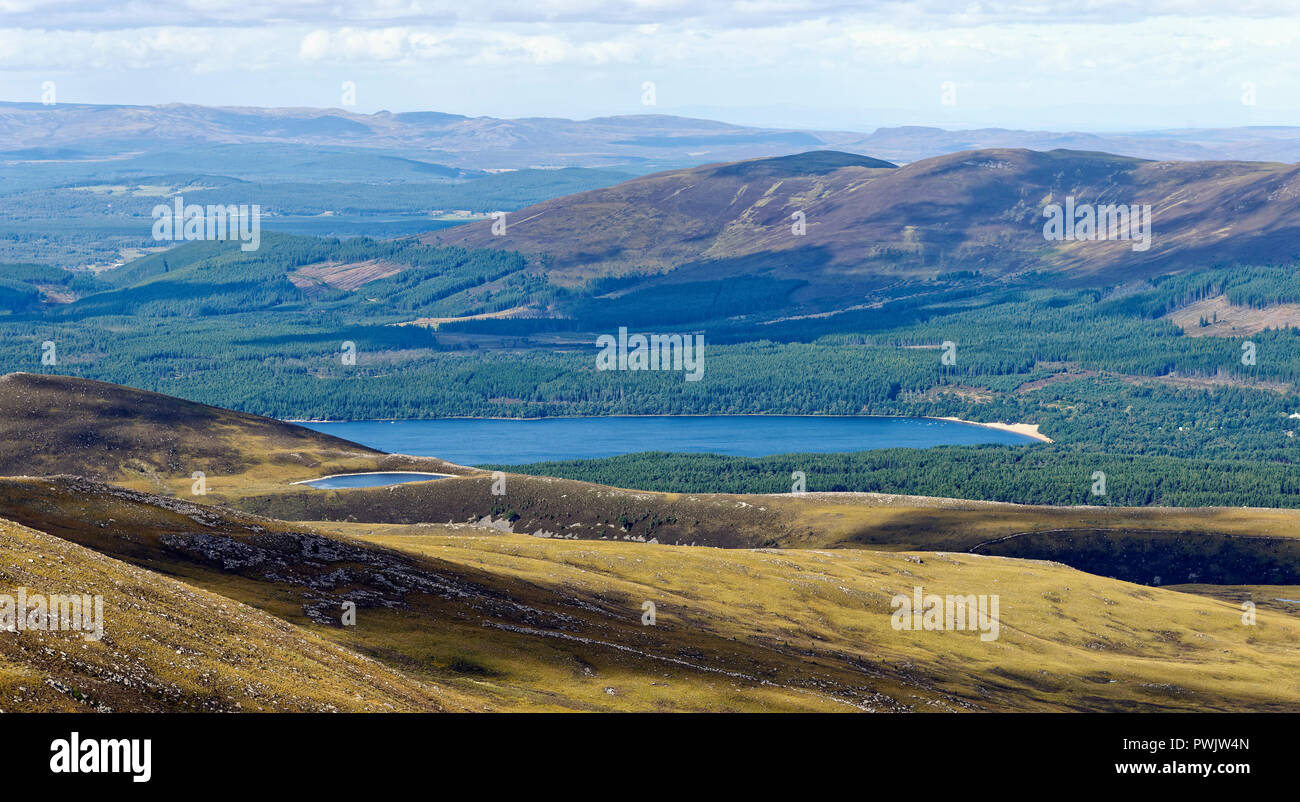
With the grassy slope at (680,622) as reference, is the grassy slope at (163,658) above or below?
above

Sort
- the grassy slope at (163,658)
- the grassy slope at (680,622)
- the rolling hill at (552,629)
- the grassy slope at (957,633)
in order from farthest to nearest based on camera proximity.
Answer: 1. the grassy slope at (957,633)
2. the grassy slope at (680,622)
3. the rolling hill at (552,629)
4. the grassy slope at (163,658)

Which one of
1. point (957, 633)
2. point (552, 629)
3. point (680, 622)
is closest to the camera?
point (552, 629)

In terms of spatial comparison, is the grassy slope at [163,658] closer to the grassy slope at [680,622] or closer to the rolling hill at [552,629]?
the rolling hill at [552,629]

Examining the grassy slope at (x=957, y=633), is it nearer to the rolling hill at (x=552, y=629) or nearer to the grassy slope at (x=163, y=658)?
the rolling hill at (x=552, y=629)

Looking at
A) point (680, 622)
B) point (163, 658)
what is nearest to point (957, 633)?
point (680, 622)

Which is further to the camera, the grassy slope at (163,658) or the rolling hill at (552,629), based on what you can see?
the rolling hill at (552,629)

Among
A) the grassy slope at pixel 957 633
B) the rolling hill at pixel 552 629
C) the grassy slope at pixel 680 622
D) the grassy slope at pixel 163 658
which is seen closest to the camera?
the grassy slope at pixel 163 658

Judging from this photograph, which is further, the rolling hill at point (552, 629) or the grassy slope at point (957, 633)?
the grassy slope at point (957, 633)

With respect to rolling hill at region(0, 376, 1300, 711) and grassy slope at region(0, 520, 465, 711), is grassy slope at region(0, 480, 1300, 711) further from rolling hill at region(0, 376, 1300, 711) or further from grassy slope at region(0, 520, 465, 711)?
grassy slope at region(0, 520, 465, 711)

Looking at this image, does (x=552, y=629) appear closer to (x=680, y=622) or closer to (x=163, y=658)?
(x=680, y=622)

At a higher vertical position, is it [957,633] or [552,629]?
[552,629]

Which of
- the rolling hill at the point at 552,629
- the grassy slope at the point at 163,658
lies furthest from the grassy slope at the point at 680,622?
the grassy slope at the point at 163,658
